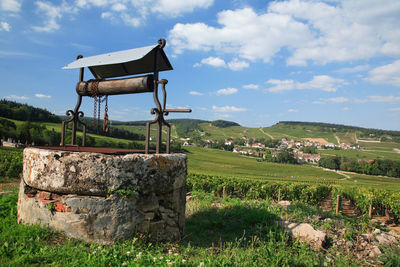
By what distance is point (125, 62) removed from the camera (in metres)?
5.64

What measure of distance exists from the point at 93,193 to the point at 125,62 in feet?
10.7

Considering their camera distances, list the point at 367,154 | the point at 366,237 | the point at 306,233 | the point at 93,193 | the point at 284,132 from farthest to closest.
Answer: the point at 284,132
the point at 367,154
the point at 366,237
the point at 306,233
the point at 93,193

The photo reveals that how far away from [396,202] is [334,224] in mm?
13328

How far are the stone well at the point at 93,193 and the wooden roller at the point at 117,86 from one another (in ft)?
6.10

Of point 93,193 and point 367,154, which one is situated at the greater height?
point 93,193

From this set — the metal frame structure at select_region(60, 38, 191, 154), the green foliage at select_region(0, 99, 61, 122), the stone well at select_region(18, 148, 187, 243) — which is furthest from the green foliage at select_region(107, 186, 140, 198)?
the green foliage at select_region(0, 99, 61, 122)

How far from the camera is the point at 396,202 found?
15336 mm

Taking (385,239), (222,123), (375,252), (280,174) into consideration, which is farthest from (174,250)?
(222,123)

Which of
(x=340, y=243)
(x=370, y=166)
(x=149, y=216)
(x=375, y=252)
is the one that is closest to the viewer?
(x=149, y=216)

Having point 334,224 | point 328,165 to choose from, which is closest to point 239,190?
point 334,224

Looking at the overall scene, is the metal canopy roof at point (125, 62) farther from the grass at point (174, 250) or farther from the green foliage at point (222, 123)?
the green foliage at point (222, 123)

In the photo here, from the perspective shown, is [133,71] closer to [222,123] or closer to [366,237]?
[366,237]

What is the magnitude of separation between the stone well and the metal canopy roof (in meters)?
2.24

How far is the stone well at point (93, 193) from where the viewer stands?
362 cm
